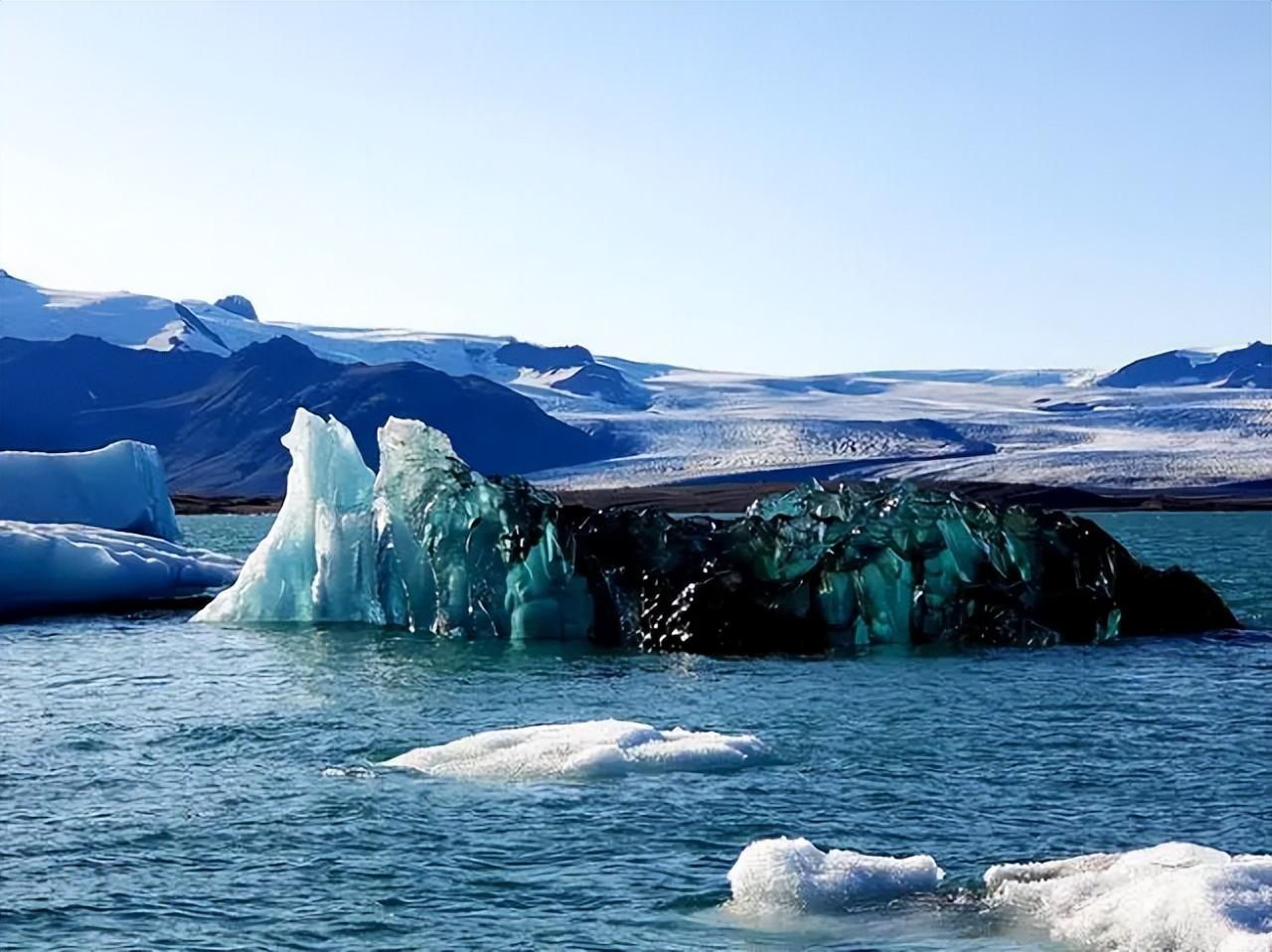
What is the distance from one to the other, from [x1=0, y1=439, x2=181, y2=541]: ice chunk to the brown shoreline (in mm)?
59765

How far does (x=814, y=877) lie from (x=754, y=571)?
1709 cm

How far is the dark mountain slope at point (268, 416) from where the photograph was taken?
180500mm

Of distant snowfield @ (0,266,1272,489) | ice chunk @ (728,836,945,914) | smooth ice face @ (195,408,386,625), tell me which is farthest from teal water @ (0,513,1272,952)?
distant snowfield @ (0,266,1272,489)

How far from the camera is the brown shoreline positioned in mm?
110875

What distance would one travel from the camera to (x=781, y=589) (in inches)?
1139

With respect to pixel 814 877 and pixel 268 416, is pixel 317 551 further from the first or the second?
pixel 268 416

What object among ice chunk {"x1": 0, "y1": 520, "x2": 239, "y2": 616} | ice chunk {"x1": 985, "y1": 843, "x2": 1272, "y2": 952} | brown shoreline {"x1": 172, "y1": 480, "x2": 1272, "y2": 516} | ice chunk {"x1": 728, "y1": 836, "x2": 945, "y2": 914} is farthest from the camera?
brown shoreline {"x1": 172, "y1": 480, "x2": 1272, "y2": 516}

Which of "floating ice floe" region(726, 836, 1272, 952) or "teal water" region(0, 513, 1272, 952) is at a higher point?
"floating ice floe" region(726, 836, 1272, 952)

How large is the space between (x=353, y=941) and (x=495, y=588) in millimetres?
18231

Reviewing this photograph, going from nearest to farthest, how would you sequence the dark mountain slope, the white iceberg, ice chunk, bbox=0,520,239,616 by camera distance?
1. the white iceberg
2. ice chunk, bbox=0,520,239,616
3. the dark mountain slope

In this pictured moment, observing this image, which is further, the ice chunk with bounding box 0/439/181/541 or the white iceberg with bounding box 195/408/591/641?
the ice chunk with bounding box 0/439/181/541

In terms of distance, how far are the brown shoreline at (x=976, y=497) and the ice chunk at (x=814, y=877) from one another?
90423 millimetres

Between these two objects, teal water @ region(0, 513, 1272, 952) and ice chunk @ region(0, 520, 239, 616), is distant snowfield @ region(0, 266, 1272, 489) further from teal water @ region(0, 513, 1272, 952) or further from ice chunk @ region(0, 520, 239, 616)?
teal water @ region(0, 513, 1272, 952)

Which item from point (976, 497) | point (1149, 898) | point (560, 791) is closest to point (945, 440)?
point (976, 497)
